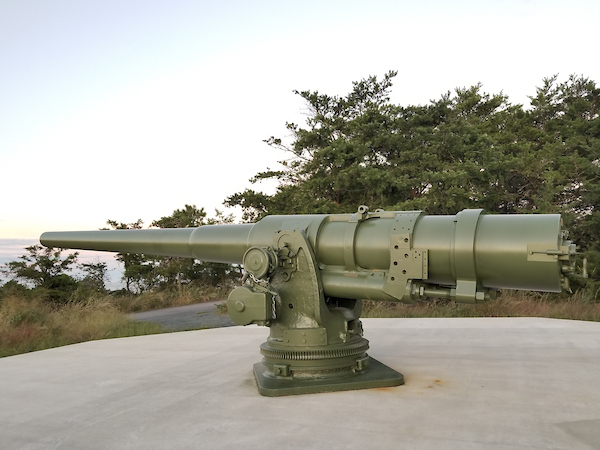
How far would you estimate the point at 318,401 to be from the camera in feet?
13.7

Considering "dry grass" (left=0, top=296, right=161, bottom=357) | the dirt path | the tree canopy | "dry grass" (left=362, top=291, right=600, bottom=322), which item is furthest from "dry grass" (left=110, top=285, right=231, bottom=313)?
"dry grass" (left=362, top=291, right=600, bottom=322)

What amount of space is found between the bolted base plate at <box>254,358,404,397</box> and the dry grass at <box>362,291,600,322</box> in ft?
18.4

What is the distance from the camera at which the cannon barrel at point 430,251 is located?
386 centimetres

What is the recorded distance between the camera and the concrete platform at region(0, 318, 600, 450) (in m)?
3.32

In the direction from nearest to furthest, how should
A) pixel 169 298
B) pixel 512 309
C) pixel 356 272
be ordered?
1. pixel 356 272
2. pixel 512 309
3. pixel 169 298

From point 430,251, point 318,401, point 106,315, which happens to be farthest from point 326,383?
point 106,315

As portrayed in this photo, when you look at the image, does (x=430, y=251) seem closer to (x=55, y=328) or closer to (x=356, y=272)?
(x=356, y=272)

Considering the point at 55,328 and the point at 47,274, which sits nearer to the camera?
the point at 55,328

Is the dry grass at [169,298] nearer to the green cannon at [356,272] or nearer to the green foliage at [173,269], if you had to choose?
the green foliage at [173,269]

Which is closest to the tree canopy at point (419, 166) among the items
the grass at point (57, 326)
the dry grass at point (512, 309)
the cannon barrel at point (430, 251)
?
the dry grass at point (512, 309)

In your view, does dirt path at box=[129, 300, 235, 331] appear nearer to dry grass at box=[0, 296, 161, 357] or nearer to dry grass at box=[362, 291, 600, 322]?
dry grass at box=[0, 296, 161, 357]

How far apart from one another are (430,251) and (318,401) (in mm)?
1484

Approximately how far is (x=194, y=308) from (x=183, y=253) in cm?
1023

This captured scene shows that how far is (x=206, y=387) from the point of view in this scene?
477 cm
